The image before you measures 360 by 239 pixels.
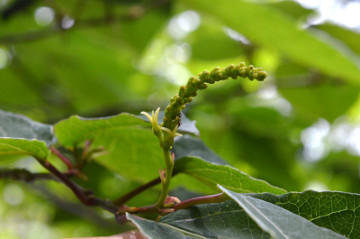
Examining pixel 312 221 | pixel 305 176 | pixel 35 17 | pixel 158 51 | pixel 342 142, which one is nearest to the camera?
pixel 312 221

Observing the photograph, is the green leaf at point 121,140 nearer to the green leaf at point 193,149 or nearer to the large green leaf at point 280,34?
the green leaf at point 193,149

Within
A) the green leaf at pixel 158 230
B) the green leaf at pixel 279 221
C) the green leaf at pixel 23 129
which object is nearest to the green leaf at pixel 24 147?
the green leaf at pixel 23 129

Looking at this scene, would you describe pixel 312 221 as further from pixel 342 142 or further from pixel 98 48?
pixel 342 142

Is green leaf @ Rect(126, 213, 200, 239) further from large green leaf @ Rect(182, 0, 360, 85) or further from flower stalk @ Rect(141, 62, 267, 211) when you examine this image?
large green leaf @ Rect(182, 0, 360, 85)

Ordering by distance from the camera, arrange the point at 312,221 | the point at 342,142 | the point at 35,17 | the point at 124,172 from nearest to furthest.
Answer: the point at 312,221
the point at 124,172
the point at 35,17
the point at 342,142

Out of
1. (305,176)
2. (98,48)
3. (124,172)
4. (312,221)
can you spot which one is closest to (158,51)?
(98,48)

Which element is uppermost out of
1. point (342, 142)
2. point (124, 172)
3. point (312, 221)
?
point (312, 221)
